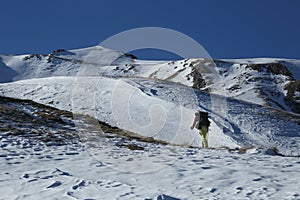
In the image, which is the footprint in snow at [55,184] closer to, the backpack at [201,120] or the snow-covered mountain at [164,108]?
the backpack at [201,120]

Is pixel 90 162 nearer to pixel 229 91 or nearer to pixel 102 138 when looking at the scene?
pixel 102 138

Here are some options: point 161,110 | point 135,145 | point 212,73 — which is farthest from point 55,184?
point 212,73

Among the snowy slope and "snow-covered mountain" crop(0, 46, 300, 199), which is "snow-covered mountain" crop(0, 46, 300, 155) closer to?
the snowy slope

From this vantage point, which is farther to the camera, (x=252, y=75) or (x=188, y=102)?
(x=252, y=75)

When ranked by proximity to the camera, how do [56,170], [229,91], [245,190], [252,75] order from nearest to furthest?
1. [245,190]
2. [56,170]
3. [229,91]
4. [252,75]

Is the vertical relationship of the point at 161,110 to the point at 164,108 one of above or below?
below

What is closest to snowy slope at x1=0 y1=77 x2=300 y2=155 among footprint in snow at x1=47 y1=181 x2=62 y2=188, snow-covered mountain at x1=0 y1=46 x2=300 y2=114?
footprint in snow at x1=47 y1=181 x2=62 y2=188

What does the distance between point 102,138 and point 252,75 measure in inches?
3629

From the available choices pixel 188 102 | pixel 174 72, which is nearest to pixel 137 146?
pixel 188 102

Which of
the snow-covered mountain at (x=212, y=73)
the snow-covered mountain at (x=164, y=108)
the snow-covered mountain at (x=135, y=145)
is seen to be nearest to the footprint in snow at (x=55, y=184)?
the snow-covered mountain at (x=135, y=145)

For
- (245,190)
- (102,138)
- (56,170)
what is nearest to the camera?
(245,190)

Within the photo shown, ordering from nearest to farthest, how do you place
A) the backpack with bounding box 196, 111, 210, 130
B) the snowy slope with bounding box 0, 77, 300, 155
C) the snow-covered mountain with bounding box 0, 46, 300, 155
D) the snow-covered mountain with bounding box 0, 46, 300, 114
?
the backpack with bounding box 196, 111, 210, 130
the snowy slope with bounding box 0, 77, 300, 155
the snow-covered mountain with bounding box 0, 46, 300, 155
the snow-covered mountain with bounding box 0, 46, 300, 114

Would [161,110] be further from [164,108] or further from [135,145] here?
[135,145]

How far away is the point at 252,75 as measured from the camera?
105m
